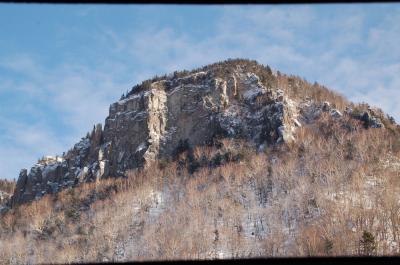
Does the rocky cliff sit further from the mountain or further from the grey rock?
the mountain

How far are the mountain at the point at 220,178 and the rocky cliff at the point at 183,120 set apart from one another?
0.58 ft

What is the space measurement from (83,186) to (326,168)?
101 ft

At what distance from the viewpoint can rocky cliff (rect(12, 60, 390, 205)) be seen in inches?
2576

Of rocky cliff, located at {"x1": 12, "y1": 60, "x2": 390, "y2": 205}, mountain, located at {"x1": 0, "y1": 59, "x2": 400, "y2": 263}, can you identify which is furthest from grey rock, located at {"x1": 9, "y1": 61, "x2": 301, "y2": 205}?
mountain, located at {"x1": 0, "y1": 59, "x2": 400, "y2": 263}

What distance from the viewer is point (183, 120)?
72.8 metres

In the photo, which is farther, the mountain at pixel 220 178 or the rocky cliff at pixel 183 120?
the rocky cliff at pixel 183 120

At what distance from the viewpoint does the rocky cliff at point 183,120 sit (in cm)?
6544

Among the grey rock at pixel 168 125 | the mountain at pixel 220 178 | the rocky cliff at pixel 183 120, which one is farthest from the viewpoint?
the grey rock at pixel 168 125

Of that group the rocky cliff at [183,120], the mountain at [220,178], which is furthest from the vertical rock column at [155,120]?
the mountain at [220,178]

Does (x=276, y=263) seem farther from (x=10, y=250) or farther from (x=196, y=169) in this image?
(x=196, y=169)

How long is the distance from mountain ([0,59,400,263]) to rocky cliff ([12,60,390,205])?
0.18 metres

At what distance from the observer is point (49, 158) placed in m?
85.8

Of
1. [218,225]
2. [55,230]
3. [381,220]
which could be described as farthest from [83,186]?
[381,220]

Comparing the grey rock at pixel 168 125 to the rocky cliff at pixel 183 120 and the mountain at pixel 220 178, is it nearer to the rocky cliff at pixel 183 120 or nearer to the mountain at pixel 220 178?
the rocky cliff at pixel 183 120
